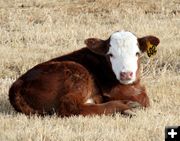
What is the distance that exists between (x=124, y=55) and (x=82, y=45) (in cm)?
674

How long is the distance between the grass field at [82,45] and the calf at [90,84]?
0.20 m

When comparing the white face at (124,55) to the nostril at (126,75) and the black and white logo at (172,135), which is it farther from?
the black and white logo at (172,135)

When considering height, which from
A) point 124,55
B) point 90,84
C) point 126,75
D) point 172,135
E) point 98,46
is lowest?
point 172,135

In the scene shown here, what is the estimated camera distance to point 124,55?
7848 mm

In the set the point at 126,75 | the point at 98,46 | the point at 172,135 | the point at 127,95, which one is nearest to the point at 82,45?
the point at 98,46

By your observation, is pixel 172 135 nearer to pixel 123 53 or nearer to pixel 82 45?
pixel 123 53

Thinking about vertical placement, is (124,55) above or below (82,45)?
above

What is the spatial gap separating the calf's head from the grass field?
501 millimetres

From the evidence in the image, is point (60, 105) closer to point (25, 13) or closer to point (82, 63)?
point (82, 63)

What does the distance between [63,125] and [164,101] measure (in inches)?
84.5

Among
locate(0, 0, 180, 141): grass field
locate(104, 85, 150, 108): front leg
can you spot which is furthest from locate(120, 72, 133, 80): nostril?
locate(0, 0, 180, 141): grass field

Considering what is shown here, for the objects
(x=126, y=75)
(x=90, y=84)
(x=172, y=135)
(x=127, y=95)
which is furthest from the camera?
(x=127, y=95)

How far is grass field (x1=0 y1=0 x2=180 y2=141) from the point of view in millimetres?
6910

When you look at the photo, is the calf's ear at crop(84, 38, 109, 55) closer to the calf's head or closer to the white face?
the calf's head
